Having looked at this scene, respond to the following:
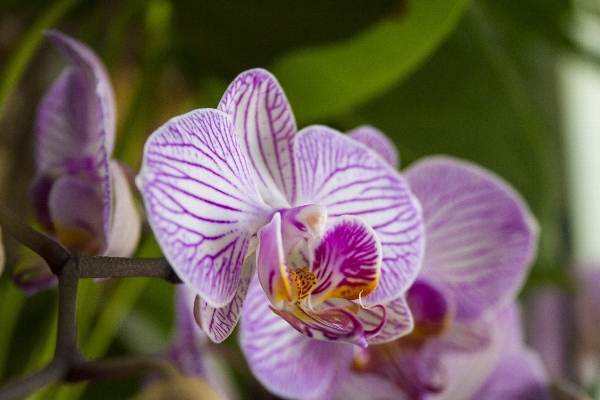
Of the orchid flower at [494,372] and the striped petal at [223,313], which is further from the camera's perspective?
the orchid flower at [494,372]

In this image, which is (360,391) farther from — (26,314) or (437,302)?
(26,314)

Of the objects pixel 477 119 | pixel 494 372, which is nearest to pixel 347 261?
pixel 494 372

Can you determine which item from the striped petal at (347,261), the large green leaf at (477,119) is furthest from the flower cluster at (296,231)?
the large green leaf at (477,119)

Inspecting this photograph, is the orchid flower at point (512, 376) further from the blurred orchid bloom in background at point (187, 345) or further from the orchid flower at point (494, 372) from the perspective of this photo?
the blurred orchid bloom in background at point (187, 345)

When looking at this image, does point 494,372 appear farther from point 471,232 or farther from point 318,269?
point 318,269

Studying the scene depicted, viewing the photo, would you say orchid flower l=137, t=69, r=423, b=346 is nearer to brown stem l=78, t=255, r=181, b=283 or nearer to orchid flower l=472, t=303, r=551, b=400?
brown stem l=78, t=255, r=181, b=283

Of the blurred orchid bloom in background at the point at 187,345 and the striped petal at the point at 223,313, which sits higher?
the striped petal at the point at 223,313

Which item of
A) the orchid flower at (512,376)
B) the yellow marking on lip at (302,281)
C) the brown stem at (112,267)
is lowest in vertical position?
the orchid flower at (512,376)

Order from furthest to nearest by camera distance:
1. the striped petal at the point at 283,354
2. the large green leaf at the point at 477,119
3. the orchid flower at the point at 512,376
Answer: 1. the large green leaf at the point at 477,119
2. the orchid flower at the point at 512,376
3. the striped petal at the point at 283,354
